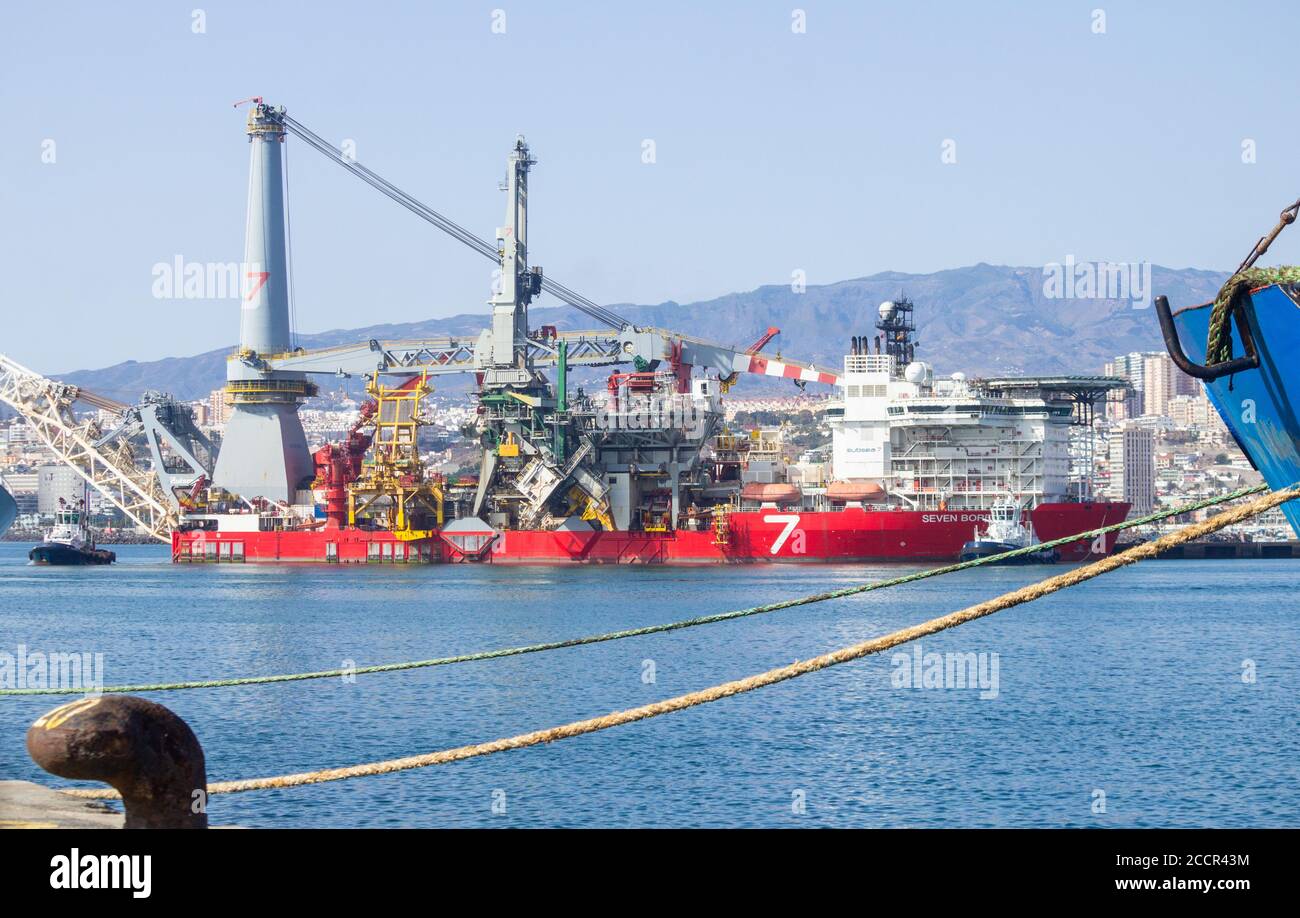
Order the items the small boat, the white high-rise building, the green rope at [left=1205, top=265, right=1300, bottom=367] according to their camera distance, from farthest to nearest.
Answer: the white high-rise building, the small boat, the green rope at [left=1205, top=265, right=1300, bottom=367]

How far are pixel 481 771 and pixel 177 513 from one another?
75797mm

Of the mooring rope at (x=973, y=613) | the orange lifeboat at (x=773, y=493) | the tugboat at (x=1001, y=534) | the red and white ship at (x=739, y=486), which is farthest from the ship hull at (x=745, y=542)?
the mooring rope at (x=973, y=613)

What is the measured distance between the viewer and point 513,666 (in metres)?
32.2

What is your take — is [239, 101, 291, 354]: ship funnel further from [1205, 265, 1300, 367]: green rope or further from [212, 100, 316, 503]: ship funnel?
[1205, 265, 1300, 367]: green rope

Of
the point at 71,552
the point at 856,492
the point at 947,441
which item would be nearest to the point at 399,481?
the point at 856,492

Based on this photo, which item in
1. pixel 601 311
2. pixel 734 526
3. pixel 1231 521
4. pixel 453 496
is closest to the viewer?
pixel 1231 521

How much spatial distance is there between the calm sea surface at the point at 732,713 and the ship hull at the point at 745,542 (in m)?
17.8

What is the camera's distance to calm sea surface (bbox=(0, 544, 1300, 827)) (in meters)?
17.6

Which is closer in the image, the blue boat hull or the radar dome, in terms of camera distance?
the blue boat hull

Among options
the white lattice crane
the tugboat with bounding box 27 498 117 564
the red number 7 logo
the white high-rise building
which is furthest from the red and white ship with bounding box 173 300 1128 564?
the white high-rise building

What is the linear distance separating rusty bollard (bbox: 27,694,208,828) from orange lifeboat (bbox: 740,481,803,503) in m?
68.1

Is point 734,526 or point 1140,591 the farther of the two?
point 734,526
